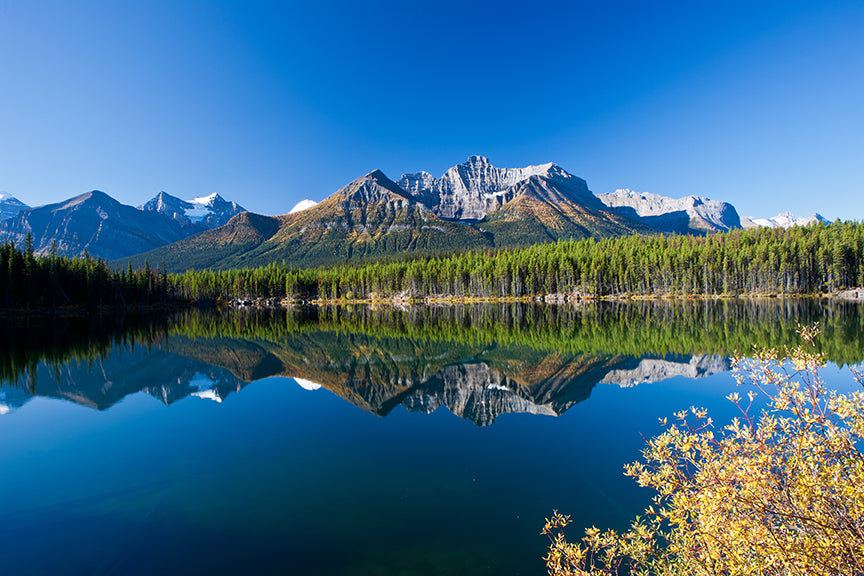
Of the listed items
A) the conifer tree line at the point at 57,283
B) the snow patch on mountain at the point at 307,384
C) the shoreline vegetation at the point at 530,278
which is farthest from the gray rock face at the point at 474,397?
the conifer tree line at the point at 57,283

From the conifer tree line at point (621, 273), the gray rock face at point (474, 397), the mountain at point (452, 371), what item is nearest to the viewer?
the gray rock face at point (474, 397)

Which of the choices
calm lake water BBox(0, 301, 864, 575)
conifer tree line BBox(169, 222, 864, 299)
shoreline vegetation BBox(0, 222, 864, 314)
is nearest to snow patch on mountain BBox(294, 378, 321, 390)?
calm lake water BBox(0, 301, 864, 575)

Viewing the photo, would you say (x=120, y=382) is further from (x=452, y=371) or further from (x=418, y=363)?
(x=452, y=371)

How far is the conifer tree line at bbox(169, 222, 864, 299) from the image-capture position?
10162cm

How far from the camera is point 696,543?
5688 mm

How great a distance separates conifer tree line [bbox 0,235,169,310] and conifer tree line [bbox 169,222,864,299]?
38.7 m

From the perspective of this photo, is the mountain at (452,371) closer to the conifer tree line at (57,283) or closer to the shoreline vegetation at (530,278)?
the conifer tree line at (57,283)

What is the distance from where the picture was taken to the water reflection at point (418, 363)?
2258 centimetres

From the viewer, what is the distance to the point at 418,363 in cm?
3186

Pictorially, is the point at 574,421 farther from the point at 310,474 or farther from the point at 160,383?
the point at 160,383

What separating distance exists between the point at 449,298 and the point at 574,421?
12758cm

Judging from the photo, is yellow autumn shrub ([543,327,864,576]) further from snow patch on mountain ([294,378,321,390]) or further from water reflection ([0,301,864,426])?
snow patch on mountain ([294,378,321,390])

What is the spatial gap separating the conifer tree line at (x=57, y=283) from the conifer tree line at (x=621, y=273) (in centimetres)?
3868

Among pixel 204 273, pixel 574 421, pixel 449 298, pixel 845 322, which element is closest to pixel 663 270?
pixel 449 298
